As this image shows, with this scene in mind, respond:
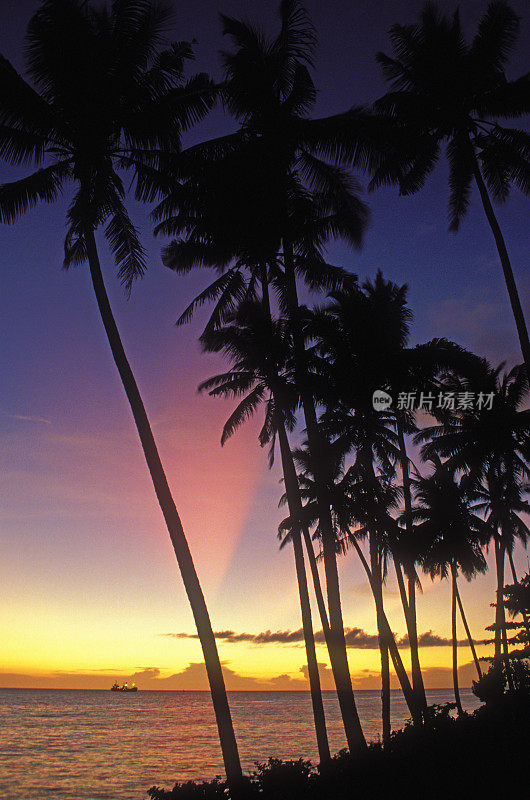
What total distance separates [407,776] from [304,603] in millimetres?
9571

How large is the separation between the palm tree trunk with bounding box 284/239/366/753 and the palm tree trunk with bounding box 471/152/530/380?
5942 millimetres

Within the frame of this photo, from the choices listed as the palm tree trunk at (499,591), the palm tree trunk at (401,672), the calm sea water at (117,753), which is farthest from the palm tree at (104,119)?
the calm sea water at (117,753)

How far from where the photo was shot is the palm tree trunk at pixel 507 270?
14244mm

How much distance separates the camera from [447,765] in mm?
9375

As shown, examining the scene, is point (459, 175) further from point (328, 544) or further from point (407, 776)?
point (407, 776)

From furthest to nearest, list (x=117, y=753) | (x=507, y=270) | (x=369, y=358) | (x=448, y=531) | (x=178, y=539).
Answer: (x=117, y=753), (x=448, y=531), (x=369, y=358), (x=507, y=270), (x=178, y=539)

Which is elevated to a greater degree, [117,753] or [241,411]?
[241,411]

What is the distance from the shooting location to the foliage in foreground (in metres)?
8.30

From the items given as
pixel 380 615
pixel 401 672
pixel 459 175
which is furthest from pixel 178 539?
pixel 401 672

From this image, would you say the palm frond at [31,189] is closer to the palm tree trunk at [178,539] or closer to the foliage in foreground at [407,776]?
the palm tree trunk at [178,539]

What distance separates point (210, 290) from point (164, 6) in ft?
31.0

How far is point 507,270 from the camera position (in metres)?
15.0

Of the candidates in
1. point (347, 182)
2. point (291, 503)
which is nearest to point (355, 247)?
point (347, 182)

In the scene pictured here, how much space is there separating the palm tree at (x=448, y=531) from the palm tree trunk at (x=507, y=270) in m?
17.9
